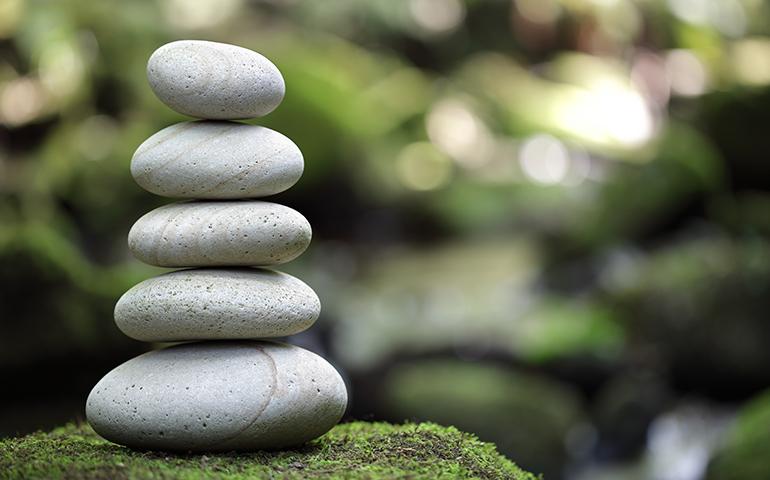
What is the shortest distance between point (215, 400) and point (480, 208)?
14995mm

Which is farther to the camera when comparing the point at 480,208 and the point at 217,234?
the point at 480,208

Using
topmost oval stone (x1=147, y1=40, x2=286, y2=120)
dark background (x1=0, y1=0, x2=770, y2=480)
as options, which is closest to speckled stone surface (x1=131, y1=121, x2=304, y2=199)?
topmost oval stone (x1=147, y1=40, x2=286, y2=120)

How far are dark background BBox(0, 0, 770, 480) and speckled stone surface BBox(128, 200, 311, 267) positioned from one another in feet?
6.45

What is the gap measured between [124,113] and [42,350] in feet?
39.9

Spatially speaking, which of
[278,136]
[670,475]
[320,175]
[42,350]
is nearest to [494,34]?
[320,175]

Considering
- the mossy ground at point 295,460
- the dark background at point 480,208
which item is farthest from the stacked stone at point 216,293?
the dark background at point 480,208

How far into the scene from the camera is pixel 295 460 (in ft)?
13.4

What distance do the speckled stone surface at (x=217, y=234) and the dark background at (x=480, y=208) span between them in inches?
77.3

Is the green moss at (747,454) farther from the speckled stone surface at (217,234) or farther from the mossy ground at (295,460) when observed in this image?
the speckled stone surface at (217,234)

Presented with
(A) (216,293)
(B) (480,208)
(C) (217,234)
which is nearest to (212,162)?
(C) (217,234)

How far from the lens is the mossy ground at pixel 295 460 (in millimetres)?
3631

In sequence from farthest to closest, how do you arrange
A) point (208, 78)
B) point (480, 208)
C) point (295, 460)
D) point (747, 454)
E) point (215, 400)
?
point (480, 208)
point (747, 454)
point (208, 78)
point (295, 460)
point (215, 400)

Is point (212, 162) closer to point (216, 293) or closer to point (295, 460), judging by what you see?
point (216, 293)

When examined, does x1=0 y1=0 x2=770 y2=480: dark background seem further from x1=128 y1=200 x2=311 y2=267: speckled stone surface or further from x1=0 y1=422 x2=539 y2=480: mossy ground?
x1=128 y1=200 x2=311 y2=267: speckled stone surface
